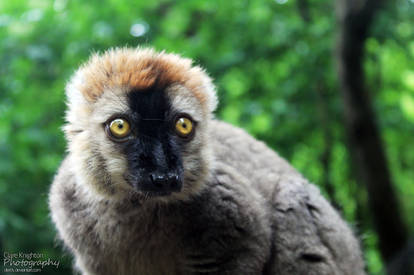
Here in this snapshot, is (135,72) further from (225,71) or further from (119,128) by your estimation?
(225,71)

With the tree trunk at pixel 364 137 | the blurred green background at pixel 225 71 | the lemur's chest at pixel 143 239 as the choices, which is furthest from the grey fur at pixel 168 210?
the tree trunk at pixel 364 137

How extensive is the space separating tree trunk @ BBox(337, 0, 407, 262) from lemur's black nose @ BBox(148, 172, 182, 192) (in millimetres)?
5428

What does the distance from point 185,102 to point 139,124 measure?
457 mm

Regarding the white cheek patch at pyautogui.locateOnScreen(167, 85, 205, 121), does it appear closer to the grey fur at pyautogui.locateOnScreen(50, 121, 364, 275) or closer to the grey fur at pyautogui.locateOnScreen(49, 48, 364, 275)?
the grey fur at pyautogui.locateOnScreen(49, 48, 364, 275)

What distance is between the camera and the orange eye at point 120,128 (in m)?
2.98

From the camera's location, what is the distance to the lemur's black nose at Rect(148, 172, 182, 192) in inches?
108

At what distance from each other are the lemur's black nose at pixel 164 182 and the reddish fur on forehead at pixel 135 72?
67 centimetres

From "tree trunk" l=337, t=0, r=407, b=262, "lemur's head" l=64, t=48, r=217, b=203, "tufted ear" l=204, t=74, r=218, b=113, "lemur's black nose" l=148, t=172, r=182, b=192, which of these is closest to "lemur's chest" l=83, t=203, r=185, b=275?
"lemur's head" l=64, t=48, r=217, b=203

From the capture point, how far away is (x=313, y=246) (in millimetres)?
3732

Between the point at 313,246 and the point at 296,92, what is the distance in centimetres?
413

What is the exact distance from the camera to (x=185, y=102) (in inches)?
127

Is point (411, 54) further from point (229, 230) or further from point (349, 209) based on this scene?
point (229, 230)

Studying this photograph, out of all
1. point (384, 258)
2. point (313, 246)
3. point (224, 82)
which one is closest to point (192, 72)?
point (313, 246)

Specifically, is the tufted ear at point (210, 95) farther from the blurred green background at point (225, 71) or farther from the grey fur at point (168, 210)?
the blurred green background at point (225, 71)
